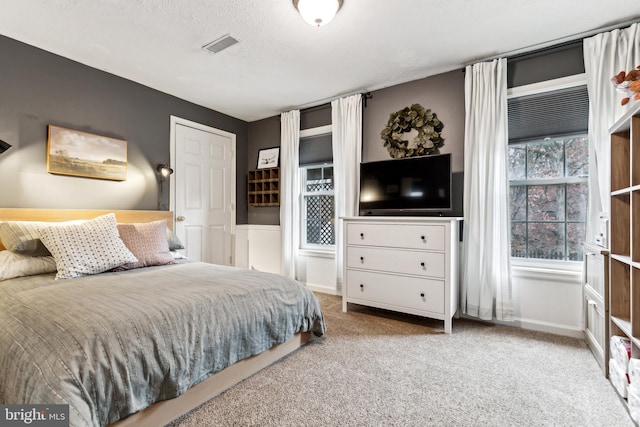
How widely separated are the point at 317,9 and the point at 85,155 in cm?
250

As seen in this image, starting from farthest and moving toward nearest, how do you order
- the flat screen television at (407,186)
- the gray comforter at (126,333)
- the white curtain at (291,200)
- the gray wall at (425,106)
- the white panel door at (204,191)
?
1. the white curtain at (291,200)
2. the white panel door at (204,191)
3. the gray wall at (425,106)
4. the flat screen television at (407,186)
5. the gray comforter at (126,333)

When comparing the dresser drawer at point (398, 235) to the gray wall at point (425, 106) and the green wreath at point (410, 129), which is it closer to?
the gray wall at point (425, 106)

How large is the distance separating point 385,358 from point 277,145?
3147mm

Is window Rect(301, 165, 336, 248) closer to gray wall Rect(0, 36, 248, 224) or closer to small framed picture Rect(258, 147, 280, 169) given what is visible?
small framed picture Rect(258, 147, 280, 169)

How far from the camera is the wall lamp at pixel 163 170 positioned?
3358 mm

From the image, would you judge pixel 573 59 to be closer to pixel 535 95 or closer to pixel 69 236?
pixel 535 95

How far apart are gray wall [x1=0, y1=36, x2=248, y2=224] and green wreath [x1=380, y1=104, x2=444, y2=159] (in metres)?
2.51

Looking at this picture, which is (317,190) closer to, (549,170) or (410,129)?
(410,129)

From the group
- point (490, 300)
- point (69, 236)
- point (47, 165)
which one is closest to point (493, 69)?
point (490, 300)

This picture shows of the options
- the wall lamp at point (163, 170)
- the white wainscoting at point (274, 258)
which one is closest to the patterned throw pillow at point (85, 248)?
the wall lamp at point (163, 170)

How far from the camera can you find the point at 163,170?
3.36m

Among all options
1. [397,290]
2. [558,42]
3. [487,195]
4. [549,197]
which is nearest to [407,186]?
[487,195]

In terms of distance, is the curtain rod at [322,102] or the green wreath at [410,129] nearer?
the green wreath at [410,129]

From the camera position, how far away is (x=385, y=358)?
6.86 feet
